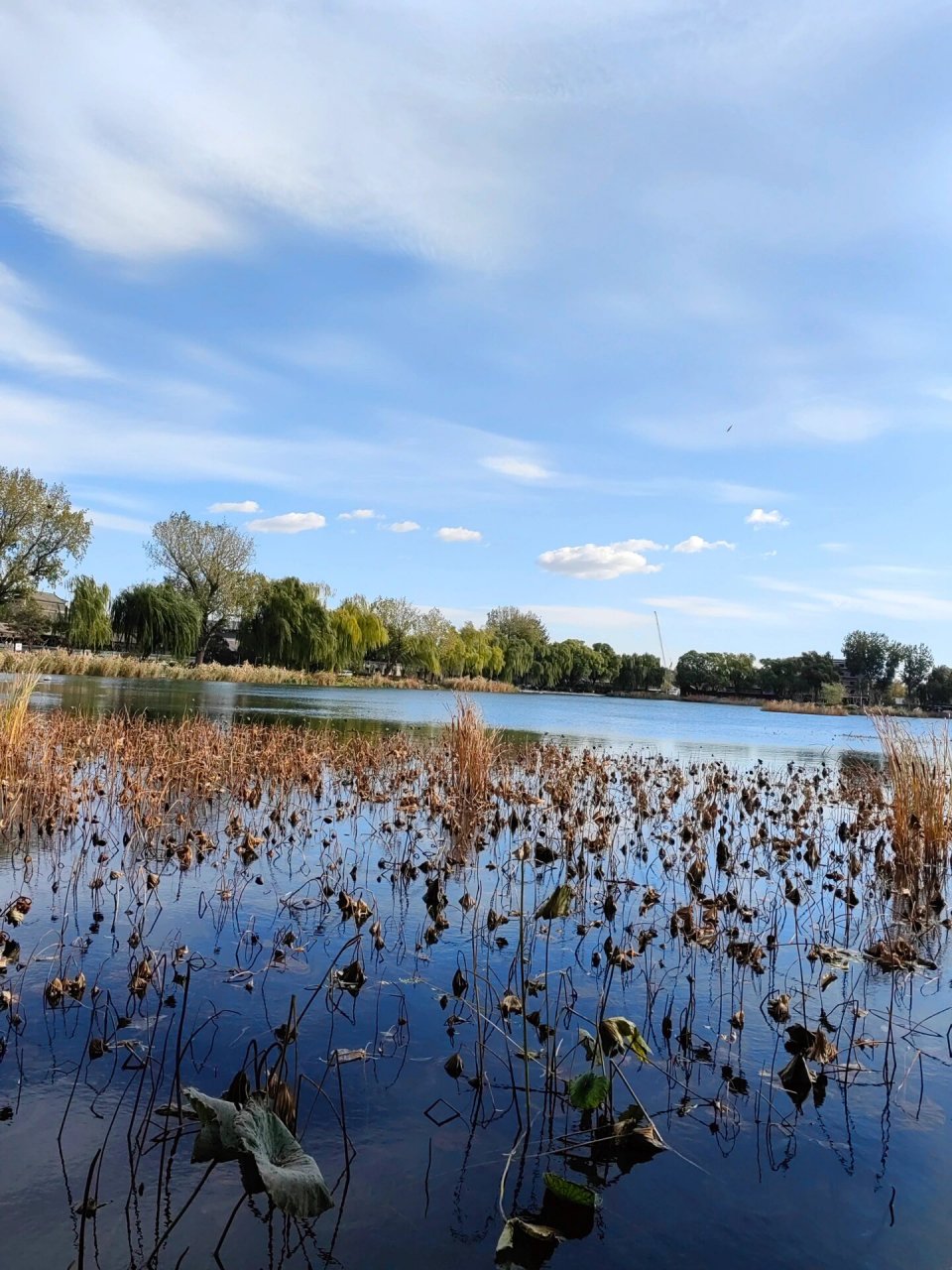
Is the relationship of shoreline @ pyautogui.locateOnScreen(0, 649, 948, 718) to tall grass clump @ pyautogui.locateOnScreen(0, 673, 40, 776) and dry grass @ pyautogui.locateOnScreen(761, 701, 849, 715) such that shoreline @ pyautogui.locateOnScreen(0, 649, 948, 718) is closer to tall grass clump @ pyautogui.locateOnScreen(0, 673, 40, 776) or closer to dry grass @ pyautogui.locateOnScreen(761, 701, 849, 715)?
dry grass @ pyautogui.locateOnScreen(761, 701, 849, 715)

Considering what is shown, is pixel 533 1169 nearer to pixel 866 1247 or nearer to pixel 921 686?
pixel 866 1247

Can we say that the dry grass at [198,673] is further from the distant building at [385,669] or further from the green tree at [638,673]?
the green tree at [638,673]

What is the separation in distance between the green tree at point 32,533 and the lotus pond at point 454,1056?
4408 centimetres

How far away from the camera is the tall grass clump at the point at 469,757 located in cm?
1152

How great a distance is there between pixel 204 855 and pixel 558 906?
4.75 metres

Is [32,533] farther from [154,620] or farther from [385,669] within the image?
[385,669]

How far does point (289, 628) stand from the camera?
191 ft

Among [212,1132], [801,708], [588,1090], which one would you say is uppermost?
[801,708]

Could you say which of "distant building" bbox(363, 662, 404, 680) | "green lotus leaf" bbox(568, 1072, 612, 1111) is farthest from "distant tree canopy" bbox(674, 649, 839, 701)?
"green lotus leaf" bbox(568, 1072, 612, 1111)

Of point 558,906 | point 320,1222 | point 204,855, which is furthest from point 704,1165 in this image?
point 204,855

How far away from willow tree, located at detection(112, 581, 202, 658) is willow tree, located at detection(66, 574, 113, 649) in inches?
108

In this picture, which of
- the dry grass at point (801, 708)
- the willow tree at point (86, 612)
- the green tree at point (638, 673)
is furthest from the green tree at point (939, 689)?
the willow tree at point (86, 612)

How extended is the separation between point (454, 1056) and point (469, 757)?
781 centimetres

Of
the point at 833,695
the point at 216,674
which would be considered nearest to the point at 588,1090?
the point at 216,674
